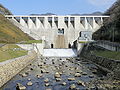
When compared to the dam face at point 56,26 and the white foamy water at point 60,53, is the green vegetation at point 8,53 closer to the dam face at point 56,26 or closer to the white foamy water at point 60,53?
the white foamy water at point 60,53

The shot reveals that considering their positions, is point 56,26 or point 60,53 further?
point 56,26

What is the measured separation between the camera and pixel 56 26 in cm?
10044

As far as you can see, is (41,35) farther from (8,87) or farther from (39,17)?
(8,87)

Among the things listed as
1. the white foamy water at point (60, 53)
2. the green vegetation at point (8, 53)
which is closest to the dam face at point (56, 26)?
the white foamy water at point (60, 53)

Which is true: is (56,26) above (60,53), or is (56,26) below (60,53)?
above

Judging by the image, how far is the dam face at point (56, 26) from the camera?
98125mm

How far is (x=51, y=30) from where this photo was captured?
99.1 m

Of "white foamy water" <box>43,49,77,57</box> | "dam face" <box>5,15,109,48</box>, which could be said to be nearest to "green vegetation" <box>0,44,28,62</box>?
"white foamy water" <box>43,49,77,57</box>

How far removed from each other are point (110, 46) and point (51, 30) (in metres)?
56.0

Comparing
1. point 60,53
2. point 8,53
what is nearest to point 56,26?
point 60,53

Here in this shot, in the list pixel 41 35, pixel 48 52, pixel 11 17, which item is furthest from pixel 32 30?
pixel 48 52

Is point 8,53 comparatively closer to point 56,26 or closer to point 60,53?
point 60,53

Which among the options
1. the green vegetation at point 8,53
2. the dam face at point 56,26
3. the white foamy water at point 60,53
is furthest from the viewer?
the dam face at point 56,26

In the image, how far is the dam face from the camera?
322 feet
